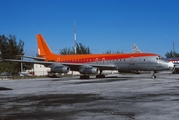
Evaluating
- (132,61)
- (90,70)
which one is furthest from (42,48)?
(132,61)

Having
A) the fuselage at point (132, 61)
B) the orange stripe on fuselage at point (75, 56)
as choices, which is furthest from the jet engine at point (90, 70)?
the orange stripe on fuselage at point (75, 56)

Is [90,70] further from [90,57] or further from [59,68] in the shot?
[59,68]

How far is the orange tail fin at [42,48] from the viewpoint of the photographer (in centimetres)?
4772

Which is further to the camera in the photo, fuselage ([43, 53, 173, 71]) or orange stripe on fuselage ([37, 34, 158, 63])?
orange stripe on fuselage ([37, 34, 158, 63])

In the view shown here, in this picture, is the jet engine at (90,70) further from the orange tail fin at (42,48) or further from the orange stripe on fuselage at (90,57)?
the orange tail fin at (42,48)

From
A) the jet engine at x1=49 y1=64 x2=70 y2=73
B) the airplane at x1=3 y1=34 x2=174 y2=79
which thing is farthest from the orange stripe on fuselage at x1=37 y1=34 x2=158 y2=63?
the jet engine at x1=49 y1=64 x2=70 y2=73

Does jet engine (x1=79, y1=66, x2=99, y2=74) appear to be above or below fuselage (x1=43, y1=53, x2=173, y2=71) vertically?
below

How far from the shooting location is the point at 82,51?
443 ft

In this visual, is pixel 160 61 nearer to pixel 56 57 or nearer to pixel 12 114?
pixel 56 57

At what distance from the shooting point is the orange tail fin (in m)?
47.7

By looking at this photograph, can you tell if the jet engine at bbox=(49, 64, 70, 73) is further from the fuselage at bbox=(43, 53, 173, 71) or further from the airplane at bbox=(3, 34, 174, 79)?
the fuselage at bbox=(43, 53, 173, 71)

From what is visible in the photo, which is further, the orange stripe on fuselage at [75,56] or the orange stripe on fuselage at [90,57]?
the orange stripe on fuselage at [75,56]

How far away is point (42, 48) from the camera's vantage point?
48219 millimetres

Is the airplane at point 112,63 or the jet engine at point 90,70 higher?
the airplane at point 112,63
